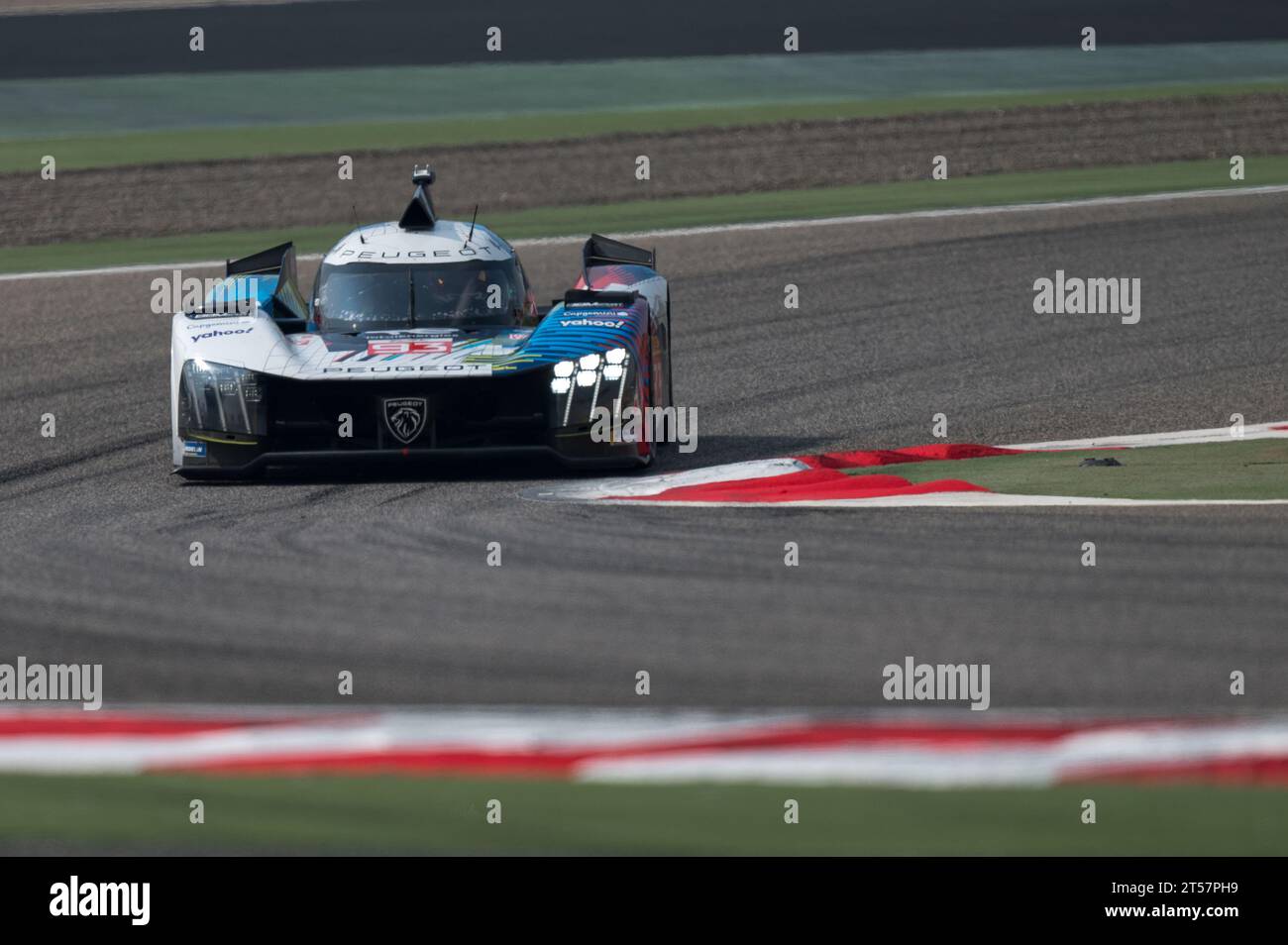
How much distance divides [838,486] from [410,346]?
2.85 metres

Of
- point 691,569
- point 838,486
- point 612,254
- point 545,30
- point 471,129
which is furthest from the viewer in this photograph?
point 545,30

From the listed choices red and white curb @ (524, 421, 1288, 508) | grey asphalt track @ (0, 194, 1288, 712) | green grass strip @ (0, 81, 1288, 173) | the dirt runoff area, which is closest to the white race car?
grey asphalt track @ (0, 194, 1288, 712)

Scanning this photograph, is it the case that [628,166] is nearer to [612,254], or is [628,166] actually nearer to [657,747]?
[612,254]

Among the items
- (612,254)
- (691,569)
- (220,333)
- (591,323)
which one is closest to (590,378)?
(591,323)

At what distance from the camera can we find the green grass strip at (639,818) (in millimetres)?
4738

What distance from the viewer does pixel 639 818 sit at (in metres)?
4.98

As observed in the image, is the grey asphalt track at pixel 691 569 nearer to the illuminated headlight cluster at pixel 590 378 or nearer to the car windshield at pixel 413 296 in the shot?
the illuminated headlight cluster at pixel 590 378

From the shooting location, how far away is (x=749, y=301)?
1894cm

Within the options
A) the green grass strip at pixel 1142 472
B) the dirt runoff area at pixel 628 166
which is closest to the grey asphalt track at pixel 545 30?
the dirt runoff area at pixel 628 166

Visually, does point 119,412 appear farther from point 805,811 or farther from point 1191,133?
point 1191,133

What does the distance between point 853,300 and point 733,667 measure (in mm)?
12717

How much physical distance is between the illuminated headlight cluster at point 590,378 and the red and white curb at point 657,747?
539cm

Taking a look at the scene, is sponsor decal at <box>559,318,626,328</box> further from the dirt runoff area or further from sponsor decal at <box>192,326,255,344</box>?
the dirt runoff area

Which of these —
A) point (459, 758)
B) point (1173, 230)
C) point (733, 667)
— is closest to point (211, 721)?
point (459, 758)
